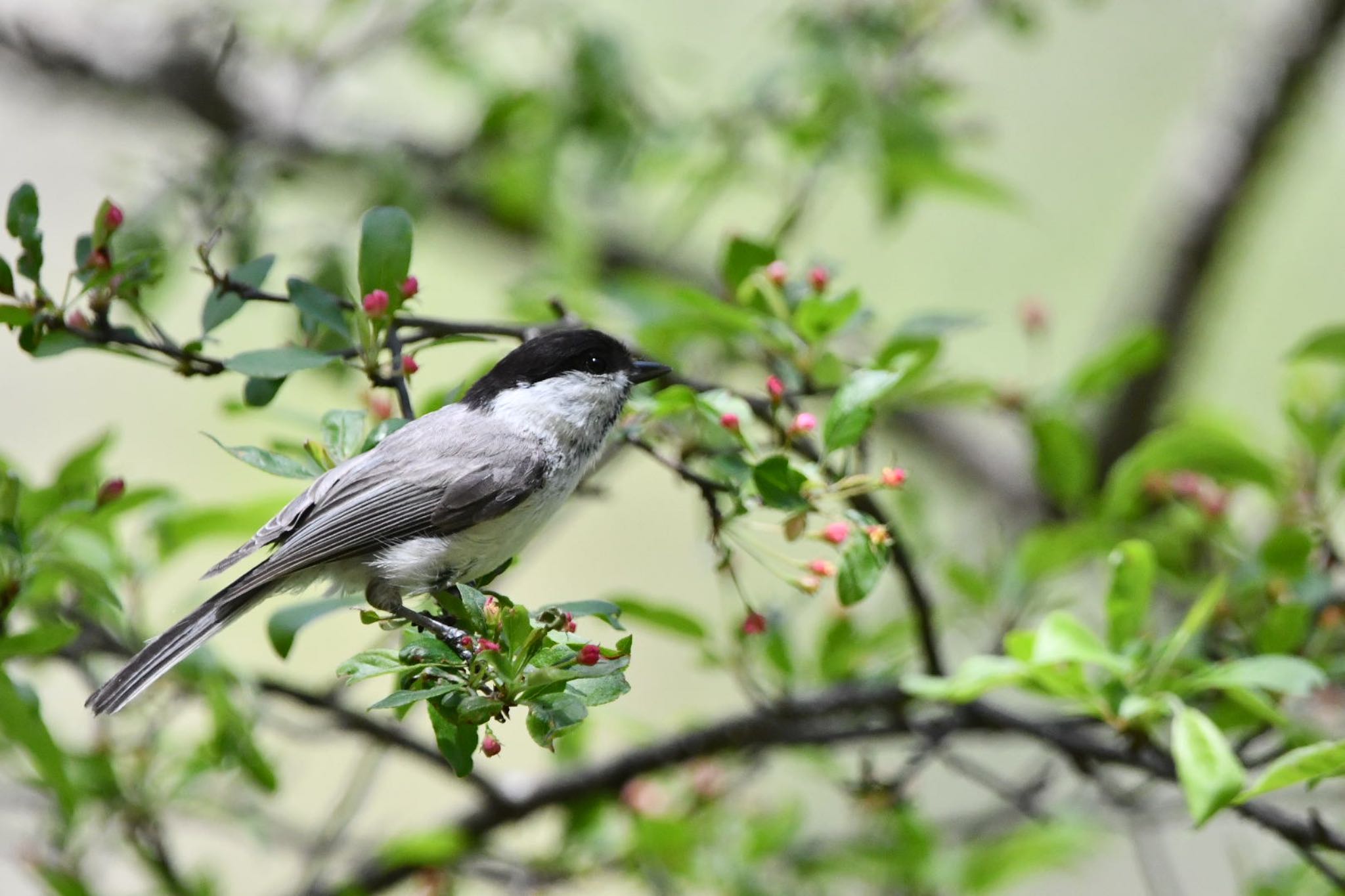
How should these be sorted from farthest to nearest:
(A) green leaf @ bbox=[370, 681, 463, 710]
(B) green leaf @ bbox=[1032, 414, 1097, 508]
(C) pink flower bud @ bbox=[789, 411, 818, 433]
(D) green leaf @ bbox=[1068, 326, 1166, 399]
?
(B) green leaf @ bbox=[1032, 414, 1097, 508], (D) green leaf @ bbox=[1068, 326, 1166, 399], (C) pink flower bud @ bbox=[789, 411, 818, 433], (A) green leaf @ bbox=[370, 681, 463, 710]

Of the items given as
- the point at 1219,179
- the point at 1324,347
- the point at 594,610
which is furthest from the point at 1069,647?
the point at 1219,179

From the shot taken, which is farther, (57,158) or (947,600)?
(57,158)

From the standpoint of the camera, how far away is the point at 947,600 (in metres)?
2.39

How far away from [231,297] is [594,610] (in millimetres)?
501

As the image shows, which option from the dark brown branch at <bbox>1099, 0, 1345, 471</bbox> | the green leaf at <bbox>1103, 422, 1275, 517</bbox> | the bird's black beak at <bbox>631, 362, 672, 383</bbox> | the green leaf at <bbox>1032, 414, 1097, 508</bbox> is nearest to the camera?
the bird's black beak at <bbox>631, 362, 672, 383</bbox>

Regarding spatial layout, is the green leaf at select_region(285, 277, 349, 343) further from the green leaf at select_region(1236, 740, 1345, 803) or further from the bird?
the green leaf at select_region(1236, 740, 1345, 803)

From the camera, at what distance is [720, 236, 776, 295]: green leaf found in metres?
1.47

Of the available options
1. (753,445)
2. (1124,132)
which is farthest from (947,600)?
(1124,132)

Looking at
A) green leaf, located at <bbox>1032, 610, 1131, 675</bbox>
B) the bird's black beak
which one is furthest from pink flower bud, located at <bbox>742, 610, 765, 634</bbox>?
the bird's black beak

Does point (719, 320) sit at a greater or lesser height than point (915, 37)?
lesser

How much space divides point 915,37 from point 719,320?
3.64 ft

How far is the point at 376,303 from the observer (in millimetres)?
1196

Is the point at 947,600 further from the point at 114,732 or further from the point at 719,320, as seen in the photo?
the point at 114,732

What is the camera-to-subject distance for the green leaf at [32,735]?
1134 mm
